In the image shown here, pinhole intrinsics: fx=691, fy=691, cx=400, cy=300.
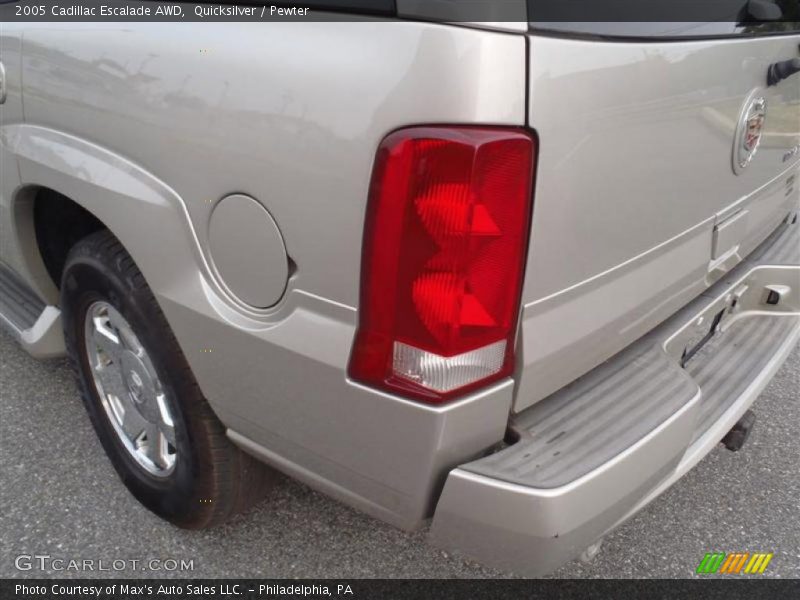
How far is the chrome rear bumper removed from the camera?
4.25 feet

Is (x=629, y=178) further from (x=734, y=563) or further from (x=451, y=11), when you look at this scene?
(x=734, y=563)

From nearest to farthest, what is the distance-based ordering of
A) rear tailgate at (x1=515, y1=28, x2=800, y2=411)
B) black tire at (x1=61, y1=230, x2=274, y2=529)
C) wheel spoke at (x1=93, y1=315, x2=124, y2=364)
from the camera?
1. rear tailgate at (x1=515, y1=28, x2=800, y2=411)
2. black tire at (x1=61, y1=230, x2=274, y2=529)
3. wheel spoke at (x1=93, y1=315, x2=124, y2=364)

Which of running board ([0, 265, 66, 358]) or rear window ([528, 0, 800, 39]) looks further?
running board ([0, 265, 66, 358])

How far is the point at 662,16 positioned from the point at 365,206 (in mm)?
778

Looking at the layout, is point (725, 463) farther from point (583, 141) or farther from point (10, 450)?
point (10, 450)

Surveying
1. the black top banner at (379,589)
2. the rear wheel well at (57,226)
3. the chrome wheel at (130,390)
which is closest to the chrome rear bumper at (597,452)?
the black top banner at (379,589)

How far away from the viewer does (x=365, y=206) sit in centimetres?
123

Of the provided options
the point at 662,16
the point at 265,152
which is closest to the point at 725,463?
the point at 662,16

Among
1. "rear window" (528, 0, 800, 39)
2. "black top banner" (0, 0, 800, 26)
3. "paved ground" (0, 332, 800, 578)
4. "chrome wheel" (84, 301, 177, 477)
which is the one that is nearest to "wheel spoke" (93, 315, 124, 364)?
"chrome wheel" (84, 301, 177, 477)

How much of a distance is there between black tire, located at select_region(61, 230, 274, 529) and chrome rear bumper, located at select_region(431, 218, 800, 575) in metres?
0.71

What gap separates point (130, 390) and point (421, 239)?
1.29 m

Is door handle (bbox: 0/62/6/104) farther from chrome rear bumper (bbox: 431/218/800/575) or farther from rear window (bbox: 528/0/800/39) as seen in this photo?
chrome rear bumper (bbox: 431/218/800/575)

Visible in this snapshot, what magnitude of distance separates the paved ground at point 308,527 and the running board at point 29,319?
390 mm

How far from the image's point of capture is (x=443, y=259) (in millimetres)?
1230
